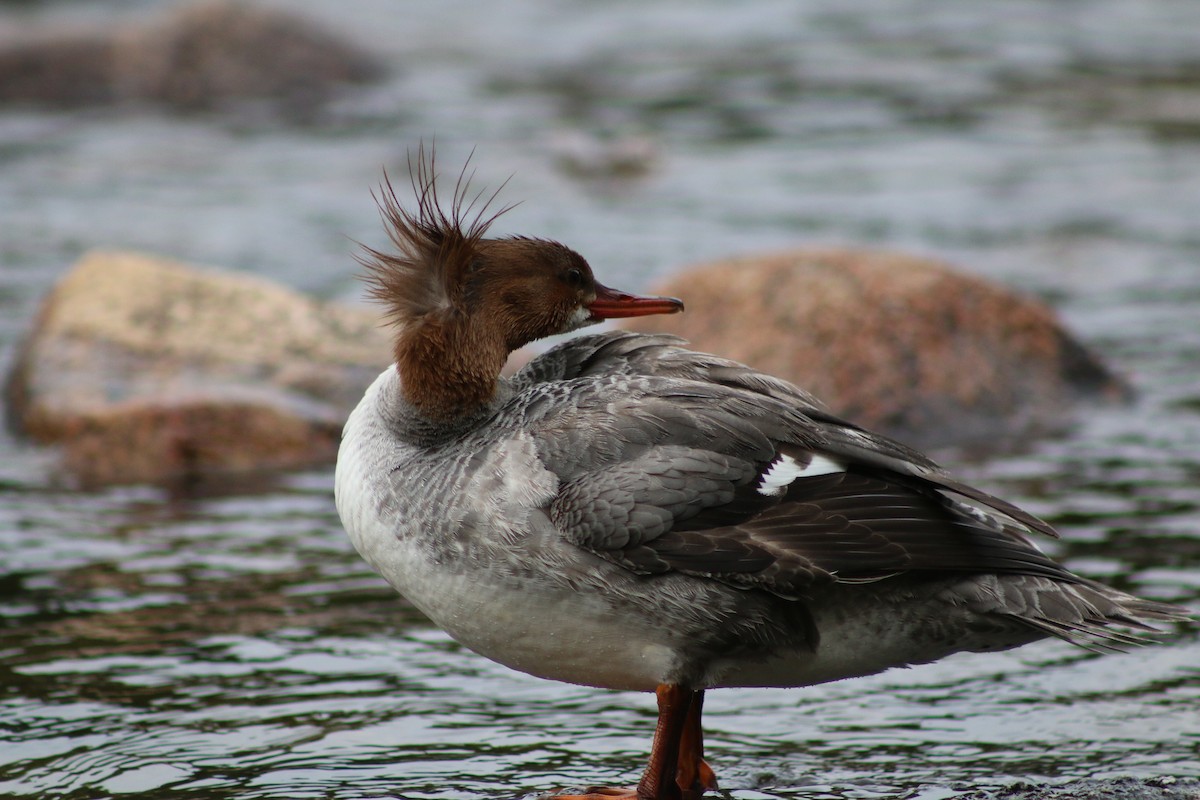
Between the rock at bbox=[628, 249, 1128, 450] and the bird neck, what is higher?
the rock at bbox=[628, 249, 1128, 450]

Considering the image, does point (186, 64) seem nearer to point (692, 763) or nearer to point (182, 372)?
point (182, 372)

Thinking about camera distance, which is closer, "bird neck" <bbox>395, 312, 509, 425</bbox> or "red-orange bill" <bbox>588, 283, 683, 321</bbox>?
"bird neck" <bbox>395, 312, 509, 425</bbox>

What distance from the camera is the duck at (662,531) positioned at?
12.4 ft

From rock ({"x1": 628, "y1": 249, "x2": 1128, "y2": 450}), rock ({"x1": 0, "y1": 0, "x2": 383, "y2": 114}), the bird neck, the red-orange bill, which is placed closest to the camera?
the bird neck

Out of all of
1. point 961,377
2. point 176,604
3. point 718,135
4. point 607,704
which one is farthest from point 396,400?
point 718,135

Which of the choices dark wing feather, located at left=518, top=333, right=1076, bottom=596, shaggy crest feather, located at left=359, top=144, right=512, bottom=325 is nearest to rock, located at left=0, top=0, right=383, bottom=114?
shaggy crest feather, located at left=359, top=144, right=512, bottom=325

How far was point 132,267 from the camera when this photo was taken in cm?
789

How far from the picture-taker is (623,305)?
170 inches

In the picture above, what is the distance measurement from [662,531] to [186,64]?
12.2m

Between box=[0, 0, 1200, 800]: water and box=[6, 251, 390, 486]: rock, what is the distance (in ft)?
0.89

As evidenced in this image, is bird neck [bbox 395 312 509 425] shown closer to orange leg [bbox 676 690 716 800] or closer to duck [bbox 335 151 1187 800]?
duck [bbox 335 151 1187 800]

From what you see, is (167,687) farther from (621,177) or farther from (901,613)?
(621,177)

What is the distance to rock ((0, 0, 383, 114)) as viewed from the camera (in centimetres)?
1432

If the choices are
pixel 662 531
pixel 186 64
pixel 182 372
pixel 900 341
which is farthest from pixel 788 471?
pixel 186 64
